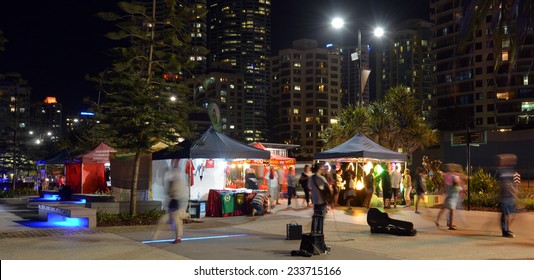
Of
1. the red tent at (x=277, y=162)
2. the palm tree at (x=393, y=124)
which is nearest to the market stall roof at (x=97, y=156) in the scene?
the red tent at (x=277, y=162)

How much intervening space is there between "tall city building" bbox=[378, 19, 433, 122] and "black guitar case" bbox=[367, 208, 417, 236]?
139048 millimetres

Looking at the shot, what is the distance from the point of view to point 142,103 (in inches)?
619

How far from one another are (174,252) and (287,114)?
476 feet

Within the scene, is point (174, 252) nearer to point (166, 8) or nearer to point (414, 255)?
point (414, 255)

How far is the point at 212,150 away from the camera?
18.6m

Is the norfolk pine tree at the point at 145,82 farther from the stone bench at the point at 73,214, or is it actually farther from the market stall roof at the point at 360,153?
the market stall roof at the point at 360,153

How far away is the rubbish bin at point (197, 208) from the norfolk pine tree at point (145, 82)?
220 cm

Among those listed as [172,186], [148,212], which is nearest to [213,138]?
[148,212]

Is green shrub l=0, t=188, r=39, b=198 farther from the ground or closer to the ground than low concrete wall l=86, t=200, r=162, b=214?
closer to the ground

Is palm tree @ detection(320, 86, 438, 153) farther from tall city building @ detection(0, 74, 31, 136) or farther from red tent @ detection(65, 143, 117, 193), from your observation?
tall city building @ detection(0, 74, 31, 136)

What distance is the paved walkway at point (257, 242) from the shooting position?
10.1m

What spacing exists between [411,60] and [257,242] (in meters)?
167

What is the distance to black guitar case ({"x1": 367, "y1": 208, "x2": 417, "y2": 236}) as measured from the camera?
510 inches

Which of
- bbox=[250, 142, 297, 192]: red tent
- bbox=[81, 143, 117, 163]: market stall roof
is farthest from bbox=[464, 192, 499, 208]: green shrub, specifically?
bbox=[81, 143, 117, 163]: market stall roof
